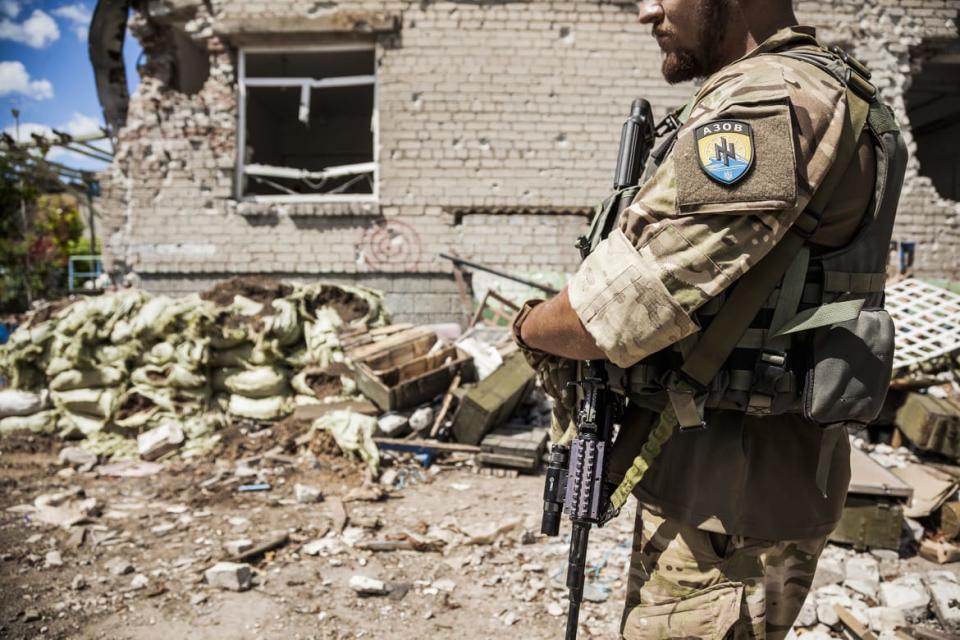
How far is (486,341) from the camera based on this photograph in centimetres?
565

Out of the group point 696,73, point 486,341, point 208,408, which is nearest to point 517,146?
point 486,341

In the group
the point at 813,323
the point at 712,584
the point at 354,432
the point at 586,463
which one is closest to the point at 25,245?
the point at 354,432

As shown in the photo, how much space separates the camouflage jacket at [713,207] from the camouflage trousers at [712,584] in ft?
1.41

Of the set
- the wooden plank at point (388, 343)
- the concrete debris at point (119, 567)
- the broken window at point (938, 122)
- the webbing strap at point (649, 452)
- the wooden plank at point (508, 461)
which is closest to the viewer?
the webbing strap at point (649, 452)

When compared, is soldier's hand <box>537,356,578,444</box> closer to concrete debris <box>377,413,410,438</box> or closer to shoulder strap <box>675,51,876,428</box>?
shoulder strap <box>675,51,876,428</box>

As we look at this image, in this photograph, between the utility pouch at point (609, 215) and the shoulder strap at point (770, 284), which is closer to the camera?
the shoulder strap at point (770, 284)

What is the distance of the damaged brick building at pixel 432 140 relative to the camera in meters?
6.50

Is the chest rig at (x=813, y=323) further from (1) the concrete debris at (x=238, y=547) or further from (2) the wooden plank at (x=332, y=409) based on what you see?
(2) the wooden plank at (x=332, y=409)

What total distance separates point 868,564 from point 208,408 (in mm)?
4689

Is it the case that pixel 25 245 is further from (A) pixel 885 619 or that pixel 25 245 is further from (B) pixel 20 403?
(A) pixel 885 619

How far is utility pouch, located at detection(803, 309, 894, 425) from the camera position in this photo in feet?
3.45

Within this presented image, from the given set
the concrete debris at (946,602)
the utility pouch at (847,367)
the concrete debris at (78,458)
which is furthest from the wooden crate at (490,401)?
the utility pouch at (847,367)

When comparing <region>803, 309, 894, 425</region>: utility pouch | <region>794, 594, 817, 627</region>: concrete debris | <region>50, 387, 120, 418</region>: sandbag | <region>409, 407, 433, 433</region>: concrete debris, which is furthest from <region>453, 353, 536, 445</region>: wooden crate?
<region>803, 309, 894, 425</region>: utility pouch

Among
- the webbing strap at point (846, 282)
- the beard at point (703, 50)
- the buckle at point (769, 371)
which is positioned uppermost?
the beard at point (703, 50)
